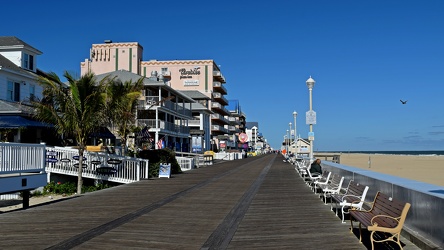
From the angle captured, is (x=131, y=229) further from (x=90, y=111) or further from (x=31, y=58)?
(x=31, y=58)

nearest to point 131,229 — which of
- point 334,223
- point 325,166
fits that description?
point 334,223

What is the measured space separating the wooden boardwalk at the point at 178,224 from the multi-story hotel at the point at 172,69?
6975 centimetres

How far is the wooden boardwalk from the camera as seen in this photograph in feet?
25.5

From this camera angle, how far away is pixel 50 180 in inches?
886

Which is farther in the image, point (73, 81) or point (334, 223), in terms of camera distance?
point (73, 81)

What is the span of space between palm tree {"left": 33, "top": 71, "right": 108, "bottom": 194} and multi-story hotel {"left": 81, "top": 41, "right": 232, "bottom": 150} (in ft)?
211

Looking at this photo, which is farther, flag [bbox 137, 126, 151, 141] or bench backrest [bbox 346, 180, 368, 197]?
flag [bbox 137, 126, 151, 141]

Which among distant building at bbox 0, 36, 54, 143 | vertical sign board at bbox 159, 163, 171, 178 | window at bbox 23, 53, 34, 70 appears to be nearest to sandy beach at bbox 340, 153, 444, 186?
vertical sign board at bbox 159, 163, 171, 178

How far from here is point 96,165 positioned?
22.3 m

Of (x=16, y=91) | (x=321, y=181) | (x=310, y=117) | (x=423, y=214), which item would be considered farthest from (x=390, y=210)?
(x=16, y=91)

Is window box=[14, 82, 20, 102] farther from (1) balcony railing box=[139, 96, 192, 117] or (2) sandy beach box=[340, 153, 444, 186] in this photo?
(2) sandy beach box=[340, 153, 444, 186]

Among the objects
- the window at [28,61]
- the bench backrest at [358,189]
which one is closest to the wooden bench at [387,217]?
the bench backrest at [358,189]

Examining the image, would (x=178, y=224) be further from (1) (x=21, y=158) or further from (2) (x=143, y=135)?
(2) (x=143, y=135)

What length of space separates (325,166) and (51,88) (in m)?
12.3
